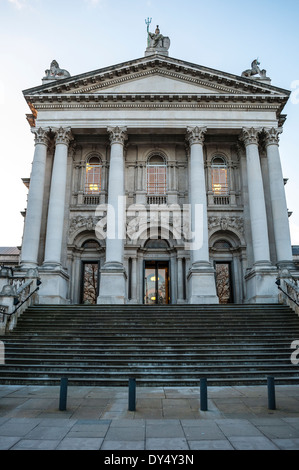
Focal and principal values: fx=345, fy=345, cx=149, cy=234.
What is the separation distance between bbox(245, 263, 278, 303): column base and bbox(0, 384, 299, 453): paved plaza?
10318 mm

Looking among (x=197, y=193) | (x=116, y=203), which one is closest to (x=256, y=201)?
(x=197, y=193)

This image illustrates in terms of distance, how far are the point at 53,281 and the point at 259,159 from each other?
15.1m

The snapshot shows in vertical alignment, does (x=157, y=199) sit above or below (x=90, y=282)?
above

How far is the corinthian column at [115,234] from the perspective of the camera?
62.1 ft

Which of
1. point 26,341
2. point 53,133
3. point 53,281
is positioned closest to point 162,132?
point 53,133

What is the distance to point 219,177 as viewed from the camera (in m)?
24.7

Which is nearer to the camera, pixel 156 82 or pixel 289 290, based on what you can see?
pixel 289 290

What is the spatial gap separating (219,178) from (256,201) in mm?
4338

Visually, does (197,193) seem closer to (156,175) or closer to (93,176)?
(156,175)

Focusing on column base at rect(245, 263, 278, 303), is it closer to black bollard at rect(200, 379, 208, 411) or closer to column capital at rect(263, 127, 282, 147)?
column capital at rect(263, 127, 282, 147)

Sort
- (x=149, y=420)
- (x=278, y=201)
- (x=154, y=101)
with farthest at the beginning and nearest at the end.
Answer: (x=154, y=101) < (x=278, y=201) < (x=149, y=420)

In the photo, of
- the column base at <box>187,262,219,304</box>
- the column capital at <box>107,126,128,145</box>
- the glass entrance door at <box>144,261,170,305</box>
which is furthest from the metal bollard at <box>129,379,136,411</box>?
the column capital at <box>107,126,128,145</box>

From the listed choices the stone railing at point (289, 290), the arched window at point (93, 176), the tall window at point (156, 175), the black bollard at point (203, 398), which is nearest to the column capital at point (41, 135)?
the arched window at point (93, 176)
